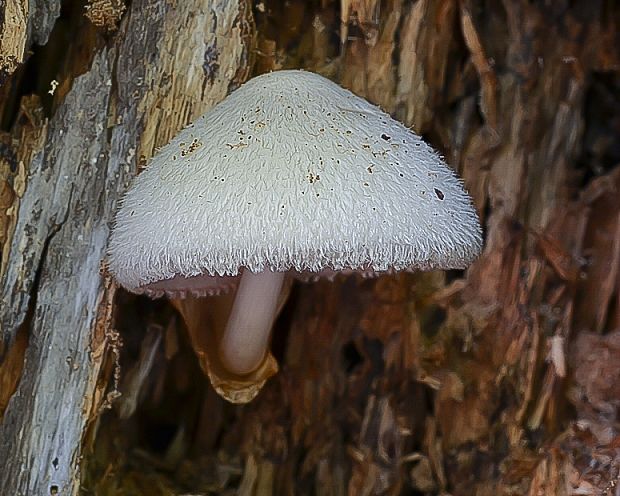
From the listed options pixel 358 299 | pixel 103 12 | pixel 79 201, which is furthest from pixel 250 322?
pixel 103 12

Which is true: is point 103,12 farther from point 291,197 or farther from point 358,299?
point 358,299

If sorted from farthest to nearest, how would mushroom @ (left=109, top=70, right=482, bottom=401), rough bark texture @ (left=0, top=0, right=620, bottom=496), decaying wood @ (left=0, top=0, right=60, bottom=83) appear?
rough bark texture @ (left=0, top=0, right=620, bottom=496)
decaying wood @ (left=0, top=0, right=60, bottom=83)
mushroom @ (left=109, top=70, right=482, bottom=401)

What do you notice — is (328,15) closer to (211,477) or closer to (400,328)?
(400,328)

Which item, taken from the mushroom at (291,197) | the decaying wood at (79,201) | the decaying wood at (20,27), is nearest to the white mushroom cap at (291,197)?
the mushroom at (291,197)

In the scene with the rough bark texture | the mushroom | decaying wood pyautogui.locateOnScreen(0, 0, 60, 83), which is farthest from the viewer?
the rough bark texture

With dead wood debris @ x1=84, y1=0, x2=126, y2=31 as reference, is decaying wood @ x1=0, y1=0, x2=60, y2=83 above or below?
below

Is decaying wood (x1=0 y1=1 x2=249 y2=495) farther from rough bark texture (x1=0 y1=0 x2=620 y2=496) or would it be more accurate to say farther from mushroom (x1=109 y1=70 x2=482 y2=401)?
mushroom (x1=109 y1=70 x2=482 y2=401)

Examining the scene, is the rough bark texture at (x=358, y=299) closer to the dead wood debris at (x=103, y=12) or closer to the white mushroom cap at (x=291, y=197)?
the dead wood debris at (x=103, y=12)

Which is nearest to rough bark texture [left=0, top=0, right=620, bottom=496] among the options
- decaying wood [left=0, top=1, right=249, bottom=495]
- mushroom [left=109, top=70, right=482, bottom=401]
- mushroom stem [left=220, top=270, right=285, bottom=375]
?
decaying wood [left=0, top=1, right=249, bottom=495]
